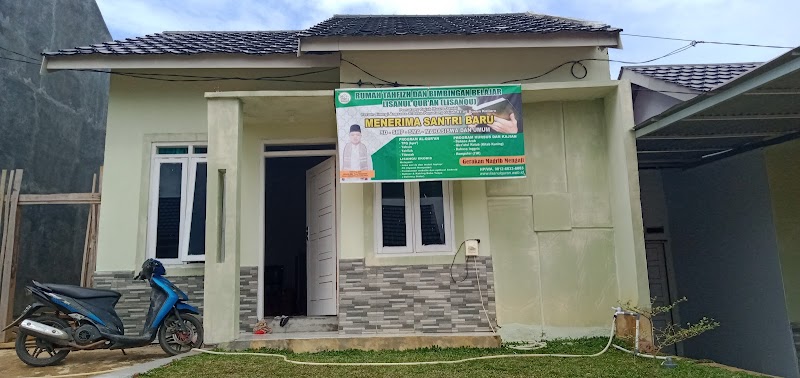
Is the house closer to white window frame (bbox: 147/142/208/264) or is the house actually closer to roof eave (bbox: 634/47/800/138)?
white window frame (bbox: 147/142/208/264)

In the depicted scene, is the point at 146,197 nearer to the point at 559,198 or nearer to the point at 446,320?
the point at 446,320

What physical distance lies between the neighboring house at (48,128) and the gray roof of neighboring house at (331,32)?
77.1 inches

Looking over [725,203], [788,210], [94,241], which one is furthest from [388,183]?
[788,210]

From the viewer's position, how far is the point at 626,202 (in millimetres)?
6812

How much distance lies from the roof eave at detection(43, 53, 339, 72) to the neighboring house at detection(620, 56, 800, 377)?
14.2ft

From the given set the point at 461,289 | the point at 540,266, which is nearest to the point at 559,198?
the point at 540,266

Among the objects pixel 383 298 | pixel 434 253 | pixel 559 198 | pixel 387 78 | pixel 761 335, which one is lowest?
pixel 761 335

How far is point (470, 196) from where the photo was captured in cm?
734

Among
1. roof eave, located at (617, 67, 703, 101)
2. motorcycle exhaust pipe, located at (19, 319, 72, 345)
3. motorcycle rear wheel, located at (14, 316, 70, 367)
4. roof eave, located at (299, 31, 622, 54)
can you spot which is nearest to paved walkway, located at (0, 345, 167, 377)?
motorcycle rear wheel, located at (14, 316, 70, 367)

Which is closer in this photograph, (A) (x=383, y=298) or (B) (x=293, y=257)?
(A) (x=383, y=298)

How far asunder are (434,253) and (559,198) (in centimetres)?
177

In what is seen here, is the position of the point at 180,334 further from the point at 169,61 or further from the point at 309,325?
the point at 169,61

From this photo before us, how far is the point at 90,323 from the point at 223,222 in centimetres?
172

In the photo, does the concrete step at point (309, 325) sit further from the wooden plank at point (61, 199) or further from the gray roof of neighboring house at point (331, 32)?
the gray roof of neighboring house at point (331, 32)
